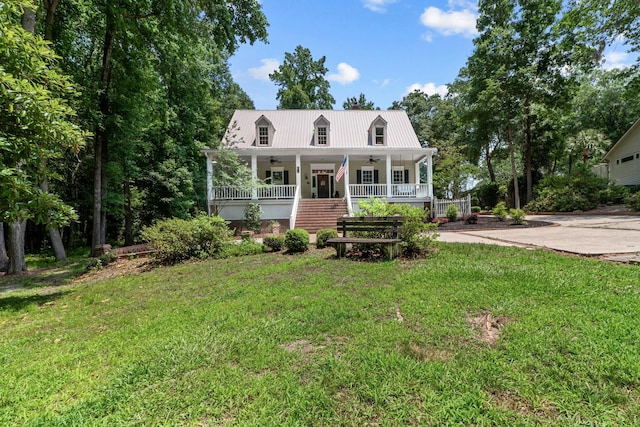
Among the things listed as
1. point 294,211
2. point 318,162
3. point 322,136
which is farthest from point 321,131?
point 294,211

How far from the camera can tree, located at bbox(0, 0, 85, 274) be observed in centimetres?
421

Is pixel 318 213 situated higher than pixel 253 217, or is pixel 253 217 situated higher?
pixel 318 213

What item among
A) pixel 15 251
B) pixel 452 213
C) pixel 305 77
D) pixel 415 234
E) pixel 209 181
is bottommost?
pixel 15 251

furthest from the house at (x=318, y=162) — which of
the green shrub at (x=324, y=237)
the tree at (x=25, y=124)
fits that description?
the tree at (x=25, y=124)

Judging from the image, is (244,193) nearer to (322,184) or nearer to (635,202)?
(322,184)

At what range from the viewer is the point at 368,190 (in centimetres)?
1753

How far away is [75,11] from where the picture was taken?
10.8 meters

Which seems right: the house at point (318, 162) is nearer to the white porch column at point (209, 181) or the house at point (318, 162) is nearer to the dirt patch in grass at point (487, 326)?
the white porch column at point (209, 181)

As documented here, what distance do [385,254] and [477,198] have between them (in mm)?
26031

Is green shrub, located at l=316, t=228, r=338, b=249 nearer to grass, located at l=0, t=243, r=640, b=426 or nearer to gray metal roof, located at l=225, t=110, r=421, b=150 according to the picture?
grass, located at l=0, t=243, r=640, b=426

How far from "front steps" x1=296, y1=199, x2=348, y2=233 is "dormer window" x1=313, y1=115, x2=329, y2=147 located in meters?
4.71

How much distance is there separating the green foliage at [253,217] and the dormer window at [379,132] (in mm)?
8904

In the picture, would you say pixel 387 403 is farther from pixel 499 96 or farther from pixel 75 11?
pixel 499 96

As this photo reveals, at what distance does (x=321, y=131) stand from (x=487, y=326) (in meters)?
17.5
